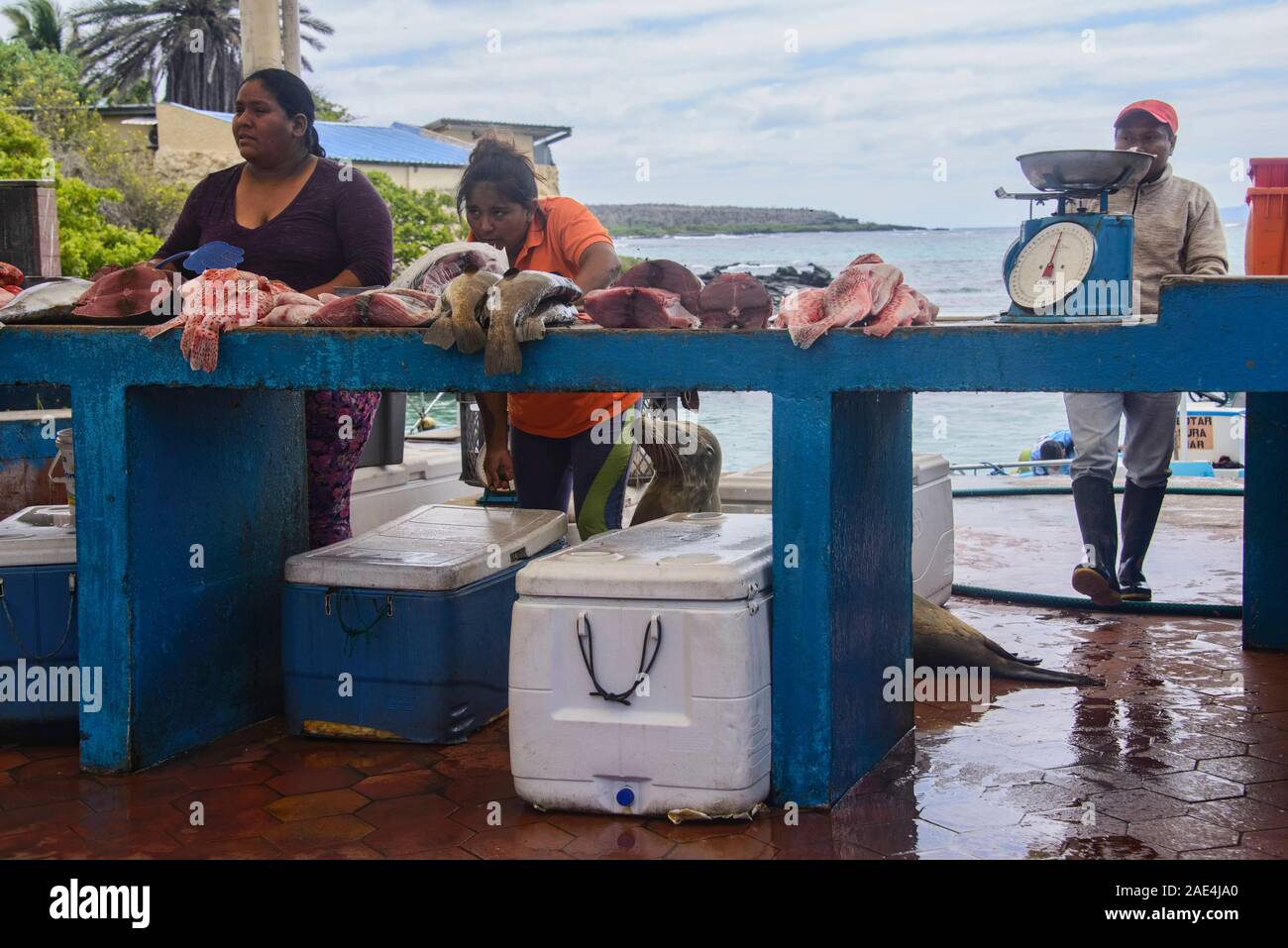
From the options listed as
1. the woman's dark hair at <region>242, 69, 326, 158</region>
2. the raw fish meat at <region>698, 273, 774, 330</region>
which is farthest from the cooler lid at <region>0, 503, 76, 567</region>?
the raw fish meat at <region>698, 273, 774, 330</region>

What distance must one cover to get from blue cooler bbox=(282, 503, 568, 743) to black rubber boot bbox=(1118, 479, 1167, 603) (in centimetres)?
305

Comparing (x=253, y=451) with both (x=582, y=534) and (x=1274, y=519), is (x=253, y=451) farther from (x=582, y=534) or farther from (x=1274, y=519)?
(x=1274, y=519)

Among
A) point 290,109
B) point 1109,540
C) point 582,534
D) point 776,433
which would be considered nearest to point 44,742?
point 582,534

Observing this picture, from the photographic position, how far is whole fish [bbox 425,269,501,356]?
12.6ft

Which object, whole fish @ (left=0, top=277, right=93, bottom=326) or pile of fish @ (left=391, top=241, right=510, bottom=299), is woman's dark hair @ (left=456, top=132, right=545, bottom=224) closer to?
pile of fish @ (left=391, top=241, right=510, bottom=299)

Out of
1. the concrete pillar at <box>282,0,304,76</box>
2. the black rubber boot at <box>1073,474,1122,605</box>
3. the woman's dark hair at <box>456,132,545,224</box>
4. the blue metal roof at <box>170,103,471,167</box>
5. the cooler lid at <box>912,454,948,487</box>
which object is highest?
the blue metal roof at <box>170,103,471,167</box>

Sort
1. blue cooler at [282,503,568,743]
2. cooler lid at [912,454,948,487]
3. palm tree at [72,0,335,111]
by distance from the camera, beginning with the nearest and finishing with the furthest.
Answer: blue cooler at [282,503,568,743] → cooler lid at [912,454,948,487] → palm tree at [72,0,335,111]

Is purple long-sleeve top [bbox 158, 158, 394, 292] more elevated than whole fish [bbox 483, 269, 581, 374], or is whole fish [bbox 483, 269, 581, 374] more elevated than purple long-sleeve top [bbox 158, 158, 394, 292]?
purple long-sleeve top [bbox 158, 158, 394, 292]

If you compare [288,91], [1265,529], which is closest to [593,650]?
[288,91]

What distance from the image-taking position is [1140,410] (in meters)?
5.96

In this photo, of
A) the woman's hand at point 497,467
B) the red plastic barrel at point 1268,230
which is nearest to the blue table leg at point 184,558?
the woman's hand at point 497,467

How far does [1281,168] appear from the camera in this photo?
14.5 feet

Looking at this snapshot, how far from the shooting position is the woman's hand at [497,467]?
5418 millimetres

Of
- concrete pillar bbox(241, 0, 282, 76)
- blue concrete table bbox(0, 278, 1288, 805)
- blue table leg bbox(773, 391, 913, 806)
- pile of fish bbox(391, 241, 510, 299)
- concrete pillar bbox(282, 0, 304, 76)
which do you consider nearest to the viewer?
blue concrete table bbox(0, 278, 1288, 805)
